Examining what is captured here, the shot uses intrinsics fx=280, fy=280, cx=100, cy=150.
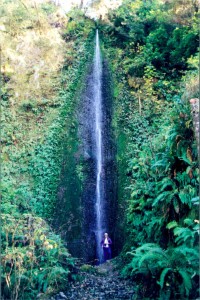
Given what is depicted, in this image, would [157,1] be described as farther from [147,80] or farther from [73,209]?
[73,209]

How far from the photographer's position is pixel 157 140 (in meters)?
9.40

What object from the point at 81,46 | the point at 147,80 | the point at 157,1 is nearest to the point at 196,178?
the point at 147,80

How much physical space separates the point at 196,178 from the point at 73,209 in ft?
21.7

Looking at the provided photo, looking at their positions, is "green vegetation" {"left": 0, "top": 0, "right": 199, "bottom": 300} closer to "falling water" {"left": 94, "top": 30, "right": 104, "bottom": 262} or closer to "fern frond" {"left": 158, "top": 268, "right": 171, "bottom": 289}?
"fern frond" {"left": 158, "top": 268, "right": 171, "bottom": 289}

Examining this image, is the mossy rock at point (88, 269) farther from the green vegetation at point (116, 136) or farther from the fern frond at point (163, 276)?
the fern frond at point (163, 276)

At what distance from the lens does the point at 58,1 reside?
19.7 metres

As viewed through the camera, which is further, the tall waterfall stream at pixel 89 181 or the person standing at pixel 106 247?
the tall waterfall stream at pixel 89 181

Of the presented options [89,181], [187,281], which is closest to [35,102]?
[89,181]

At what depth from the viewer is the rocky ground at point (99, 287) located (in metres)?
6.48

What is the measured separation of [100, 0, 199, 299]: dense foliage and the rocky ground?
0.35 metres

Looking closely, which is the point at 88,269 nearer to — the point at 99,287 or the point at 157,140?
the point at 99,287

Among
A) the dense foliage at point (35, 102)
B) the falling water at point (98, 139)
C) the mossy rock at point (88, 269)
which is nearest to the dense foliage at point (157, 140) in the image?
the falling water at point (98, 139)

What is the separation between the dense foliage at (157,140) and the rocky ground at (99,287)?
13.7 inches

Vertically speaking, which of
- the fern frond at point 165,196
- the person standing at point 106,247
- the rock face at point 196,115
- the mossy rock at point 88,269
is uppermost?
the rock face at point 196,115
